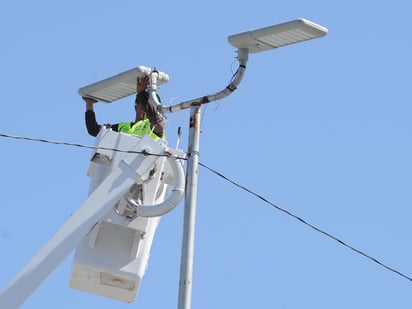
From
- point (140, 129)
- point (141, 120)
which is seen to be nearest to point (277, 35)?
point (140, 129)

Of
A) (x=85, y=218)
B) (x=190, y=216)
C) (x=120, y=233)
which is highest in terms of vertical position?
(x=190, y=216)

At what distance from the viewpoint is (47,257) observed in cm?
2034

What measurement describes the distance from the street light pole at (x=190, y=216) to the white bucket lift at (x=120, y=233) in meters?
1.14

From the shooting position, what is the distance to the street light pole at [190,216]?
748 inches

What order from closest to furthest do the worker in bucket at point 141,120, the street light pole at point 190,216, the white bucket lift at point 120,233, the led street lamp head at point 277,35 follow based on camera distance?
the street light pole at point 190,216 → the led street lamp head at point 277,35 → the white bucket lift at point 120,233 → the worker in bucket at point 141,120

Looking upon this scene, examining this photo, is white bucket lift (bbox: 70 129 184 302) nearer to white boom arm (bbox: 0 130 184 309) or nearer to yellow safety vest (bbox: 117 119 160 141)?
white boom arm (bbox: 0 130 184 309)

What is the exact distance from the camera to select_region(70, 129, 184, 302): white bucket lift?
21.3 metres

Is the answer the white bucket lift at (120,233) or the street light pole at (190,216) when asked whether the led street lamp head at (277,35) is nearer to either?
the street light pole at (190,216)

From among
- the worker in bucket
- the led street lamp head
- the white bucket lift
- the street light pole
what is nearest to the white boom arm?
the white bucket lift

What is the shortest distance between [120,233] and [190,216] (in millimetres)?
2080

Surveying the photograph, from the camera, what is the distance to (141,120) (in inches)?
883

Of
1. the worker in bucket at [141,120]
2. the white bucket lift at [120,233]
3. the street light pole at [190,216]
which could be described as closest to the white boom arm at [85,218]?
the white bucket lift at [120,233]

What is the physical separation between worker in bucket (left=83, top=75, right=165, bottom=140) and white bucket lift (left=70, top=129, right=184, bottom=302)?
45 cm

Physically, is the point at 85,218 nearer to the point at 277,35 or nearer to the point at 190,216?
the point at 190,216
